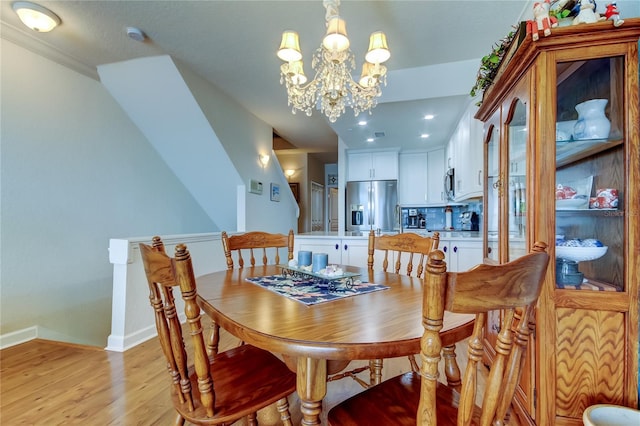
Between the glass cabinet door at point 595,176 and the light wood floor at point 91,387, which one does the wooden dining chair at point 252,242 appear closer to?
the light wood floor at point 91,387

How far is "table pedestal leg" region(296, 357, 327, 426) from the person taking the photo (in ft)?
2.62

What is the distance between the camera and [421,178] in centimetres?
518

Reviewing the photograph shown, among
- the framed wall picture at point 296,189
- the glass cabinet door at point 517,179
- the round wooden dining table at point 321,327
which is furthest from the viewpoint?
the framed wall picture at point 296,189

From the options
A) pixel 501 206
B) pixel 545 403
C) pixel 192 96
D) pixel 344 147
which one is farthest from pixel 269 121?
pixel 545 403

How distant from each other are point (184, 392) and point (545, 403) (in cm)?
138

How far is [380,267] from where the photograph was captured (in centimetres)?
306

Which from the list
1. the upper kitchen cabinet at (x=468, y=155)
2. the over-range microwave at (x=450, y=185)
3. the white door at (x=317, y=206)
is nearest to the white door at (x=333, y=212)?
the white door at (x=317, y=206)

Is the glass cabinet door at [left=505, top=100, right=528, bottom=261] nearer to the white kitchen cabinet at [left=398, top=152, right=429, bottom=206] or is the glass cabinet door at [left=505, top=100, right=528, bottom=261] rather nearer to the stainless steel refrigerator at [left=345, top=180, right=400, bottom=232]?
the stainless steel refrigerator at [left=345, top=180, right=400, bottom=232]

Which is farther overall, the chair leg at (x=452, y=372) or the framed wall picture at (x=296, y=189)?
the framed wall picture at (x=296, y=189)

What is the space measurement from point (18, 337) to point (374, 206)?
4545 mm

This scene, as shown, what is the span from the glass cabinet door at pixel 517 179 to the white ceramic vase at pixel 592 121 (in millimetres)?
208

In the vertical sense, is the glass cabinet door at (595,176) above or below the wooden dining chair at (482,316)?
above

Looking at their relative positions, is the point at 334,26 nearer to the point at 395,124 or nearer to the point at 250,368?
the point at 250,368

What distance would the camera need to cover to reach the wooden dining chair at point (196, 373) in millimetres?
832
